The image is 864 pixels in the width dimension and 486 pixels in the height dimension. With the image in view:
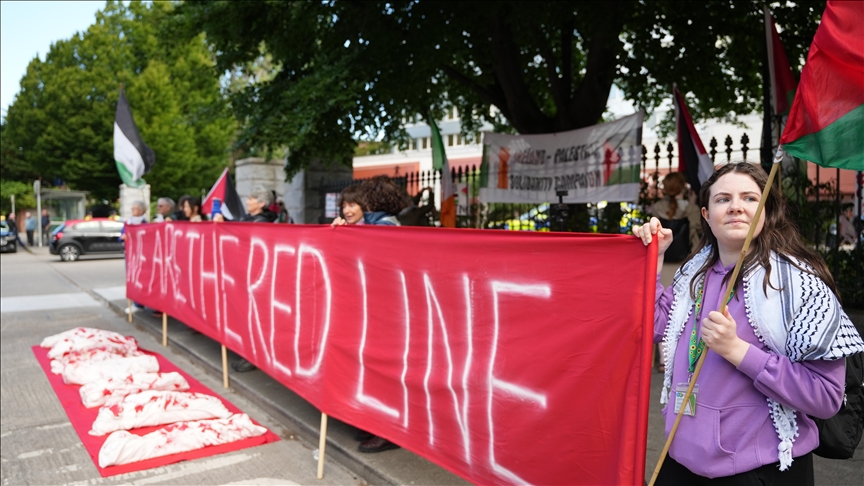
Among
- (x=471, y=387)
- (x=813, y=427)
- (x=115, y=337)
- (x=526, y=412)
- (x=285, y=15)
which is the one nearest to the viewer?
(x=813, y=427)

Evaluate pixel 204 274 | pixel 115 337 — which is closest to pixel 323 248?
pixel 204 274

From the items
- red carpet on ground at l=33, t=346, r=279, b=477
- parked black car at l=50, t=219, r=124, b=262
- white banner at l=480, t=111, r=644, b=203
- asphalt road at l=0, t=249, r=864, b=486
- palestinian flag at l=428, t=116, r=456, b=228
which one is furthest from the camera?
parked black car at l=50, t=219, r=124, b=262

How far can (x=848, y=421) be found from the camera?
1949mm

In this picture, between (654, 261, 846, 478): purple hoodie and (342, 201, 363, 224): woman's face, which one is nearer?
(654, 261, 846, 478): purple hoodie

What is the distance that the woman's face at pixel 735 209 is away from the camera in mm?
2025

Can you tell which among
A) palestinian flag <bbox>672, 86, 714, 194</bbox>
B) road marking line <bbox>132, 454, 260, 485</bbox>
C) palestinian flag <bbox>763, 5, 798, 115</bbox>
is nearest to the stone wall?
palestinian flag <bbox>672, 86, 714, 194</bbox>

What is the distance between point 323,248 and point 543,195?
5.48 m

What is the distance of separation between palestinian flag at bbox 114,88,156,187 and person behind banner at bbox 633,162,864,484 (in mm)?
9871

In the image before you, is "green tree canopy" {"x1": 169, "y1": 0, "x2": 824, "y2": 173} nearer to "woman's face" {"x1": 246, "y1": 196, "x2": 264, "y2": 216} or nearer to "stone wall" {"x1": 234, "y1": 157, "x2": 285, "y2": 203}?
"woman's face" {"x1": 246, "y1": 196, "x2": 264, "y2": 216}

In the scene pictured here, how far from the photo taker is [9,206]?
4662 cm

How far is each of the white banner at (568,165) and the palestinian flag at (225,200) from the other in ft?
11.9

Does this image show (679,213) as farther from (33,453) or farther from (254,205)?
(33,453)

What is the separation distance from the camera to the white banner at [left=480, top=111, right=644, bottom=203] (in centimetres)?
831

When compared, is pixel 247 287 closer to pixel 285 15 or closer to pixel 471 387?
pixel 471 387
